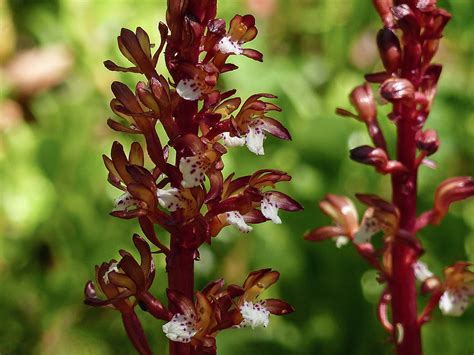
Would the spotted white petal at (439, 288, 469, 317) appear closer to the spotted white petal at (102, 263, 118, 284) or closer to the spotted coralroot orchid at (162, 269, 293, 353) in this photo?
the spotted coralroot orchid at (162, 269, 293, 353)

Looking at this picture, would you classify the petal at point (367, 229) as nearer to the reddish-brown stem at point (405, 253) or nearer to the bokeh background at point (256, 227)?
the reddish-brown stem at point (405, 253)

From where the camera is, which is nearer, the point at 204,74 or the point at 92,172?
the point at 204,74

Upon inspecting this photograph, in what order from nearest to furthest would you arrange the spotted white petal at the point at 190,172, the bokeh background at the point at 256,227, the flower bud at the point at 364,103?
1. the spotted white petal at the point at 190,172
2. the flower bud at the point at 364,103
3. the bokeh background at the point at 256,227

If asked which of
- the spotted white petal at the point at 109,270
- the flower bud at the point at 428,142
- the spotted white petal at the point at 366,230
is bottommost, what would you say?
the spotted white petal at the point at 366,230

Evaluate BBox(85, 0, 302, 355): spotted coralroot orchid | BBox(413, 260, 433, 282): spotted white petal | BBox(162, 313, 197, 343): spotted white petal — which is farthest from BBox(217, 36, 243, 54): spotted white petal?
BBox(413, 260, 433, 282): spotted white petal

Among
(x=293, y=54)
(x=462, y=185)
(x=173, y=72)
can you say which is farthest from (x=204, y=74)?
(x=293, y=54)

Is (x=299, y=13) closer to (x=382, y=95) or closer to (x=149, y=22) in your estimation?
(x=149, y=22)

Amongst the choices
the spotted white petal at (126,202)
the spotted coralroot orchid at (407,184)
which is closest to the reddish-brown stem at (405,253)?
the spotted coralroot orchid at (407,184)
